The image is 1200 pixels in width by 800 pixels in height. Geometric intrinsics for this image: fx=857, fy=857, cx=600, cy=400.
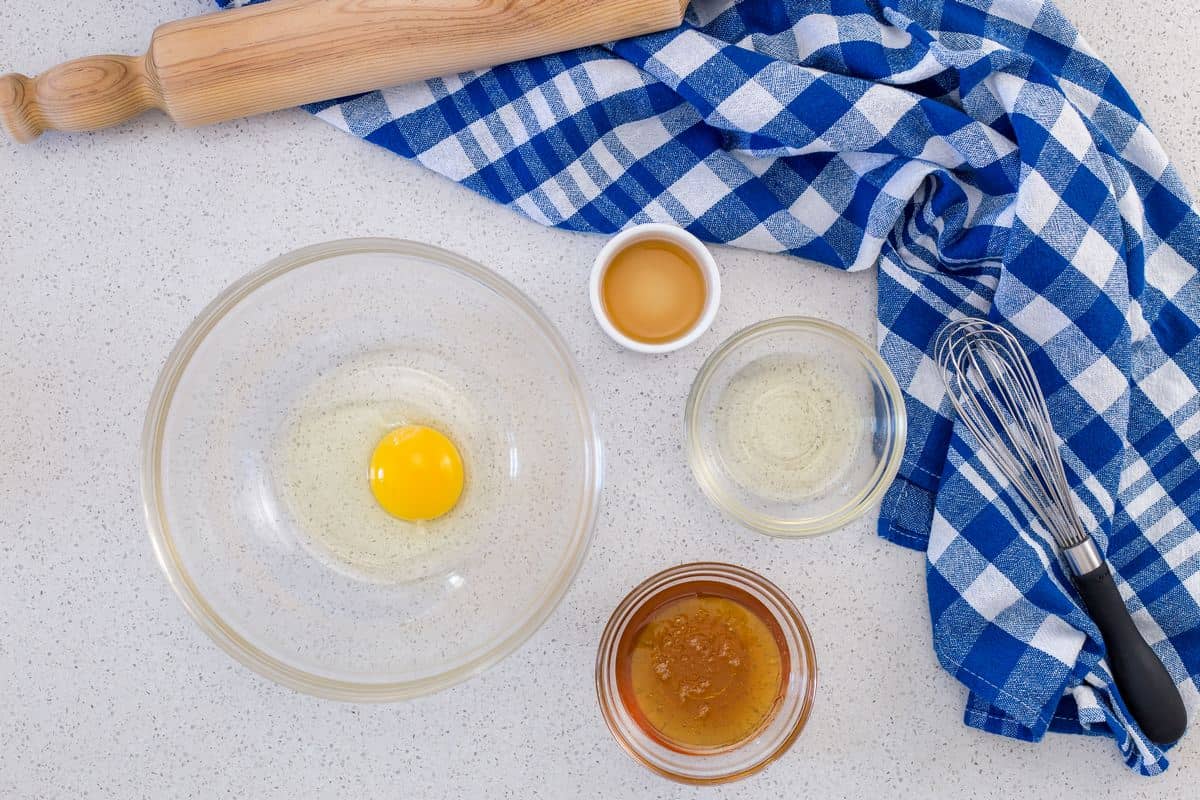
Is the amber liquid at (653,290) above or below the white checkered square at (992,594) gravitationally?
above

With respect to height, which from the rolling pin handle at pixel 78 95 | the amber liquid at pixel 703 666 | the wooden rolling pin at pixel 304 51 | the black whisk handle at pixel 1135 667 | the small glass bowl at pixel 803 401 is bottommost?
the amber liquid at pixel 703 666

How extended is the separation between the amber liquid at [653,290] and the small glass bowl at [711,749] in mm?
247

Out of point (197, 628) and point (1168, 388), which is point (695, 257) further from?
point (197, 628)

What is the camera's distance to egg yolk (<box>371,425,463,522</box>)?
866mm

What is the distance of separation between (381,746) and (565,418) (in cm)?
40

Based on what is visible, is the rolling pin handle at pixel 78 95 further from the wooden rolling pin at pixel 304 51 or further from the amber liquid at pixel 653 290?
the amber liquid at pixel 653 290

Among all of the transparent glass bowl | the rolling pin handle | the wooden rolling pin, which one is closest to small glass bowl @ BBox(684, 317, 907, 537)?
the transparent glass bowl

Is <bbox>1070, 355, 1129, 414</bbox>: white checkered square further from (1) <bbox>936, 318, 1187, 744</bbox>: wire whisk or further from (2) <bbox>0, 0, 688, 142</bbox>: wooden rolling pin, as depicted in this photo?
(2) <bbox>0, 0, 688, 142</bbox>: wooden rolling pin

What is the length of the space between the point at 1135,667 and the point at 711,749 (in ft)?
1.41

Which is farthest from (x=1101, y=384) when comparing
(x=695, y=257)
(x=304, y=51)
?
(x=304, y=51)

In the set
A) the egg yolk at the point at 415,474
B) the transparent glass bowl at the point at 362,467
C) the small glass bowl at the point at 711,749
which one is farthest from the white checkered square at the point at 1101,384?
the egg yolk at the point at 415,474

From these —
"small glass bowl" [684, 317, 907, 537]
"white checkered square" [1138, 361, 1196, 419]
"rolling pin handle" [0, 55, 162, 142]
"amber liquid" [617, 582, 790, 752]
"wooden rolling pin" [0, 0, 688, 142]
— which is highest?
"wooden rolling pin" [0, 0, 688, 142]

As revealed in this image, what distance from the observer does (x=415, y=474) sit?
864 millimetres

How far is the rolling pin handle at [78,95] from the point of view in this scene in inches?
33.9
